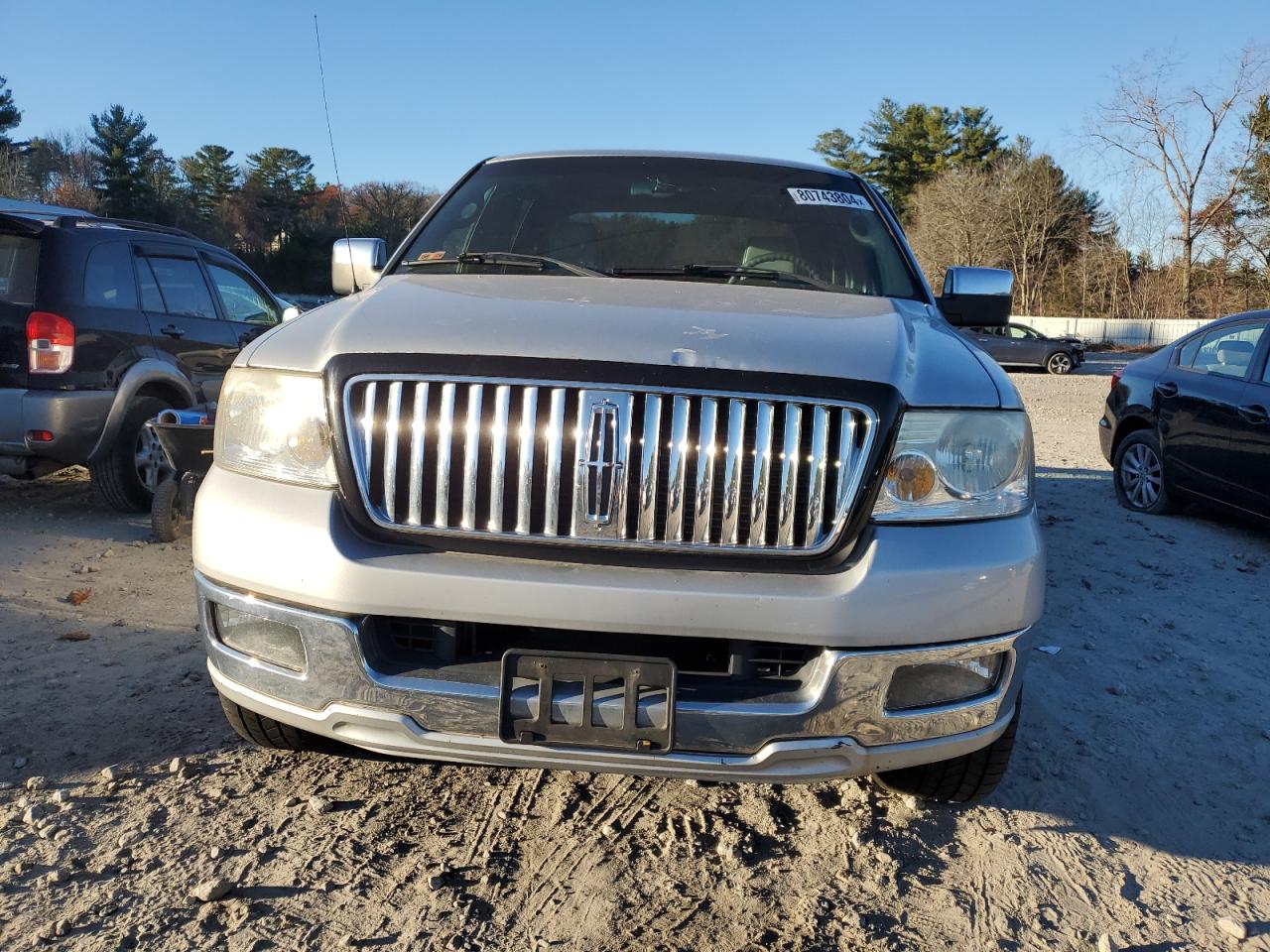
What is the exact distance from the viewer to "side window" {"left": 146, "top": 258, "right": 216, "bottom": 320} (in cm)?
672

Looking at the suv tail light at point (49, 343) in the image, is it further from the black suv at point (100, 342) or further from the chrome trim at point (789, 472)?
the chrome trim at point (789, 472)

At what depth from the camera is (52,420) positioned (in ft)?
18.6

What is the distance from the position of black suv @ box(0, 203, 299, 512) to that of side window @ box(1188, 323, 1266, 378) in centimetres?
705

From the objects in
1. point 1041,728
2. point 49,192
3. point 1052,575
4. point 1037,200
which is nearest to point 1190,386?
point 1052,575

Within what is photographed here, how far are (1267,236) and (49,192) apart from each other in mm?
59650

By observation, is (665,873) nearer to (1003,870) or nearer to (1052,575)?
(1003,870)

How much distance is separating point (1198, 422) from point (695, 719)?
6049 millimetres

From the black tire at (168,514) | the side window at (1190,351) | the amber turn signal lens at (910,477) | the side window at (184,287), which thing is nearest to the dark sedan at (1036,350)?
the side window at (1190,351)

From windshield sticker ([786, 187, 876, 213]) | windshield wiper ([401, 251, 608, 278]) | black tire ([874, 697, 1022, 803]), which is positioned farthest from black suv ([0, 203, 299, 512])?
black tire ([874, 697, 1022, 803])

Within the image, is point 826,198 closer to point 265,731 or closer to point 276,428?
point 276,428

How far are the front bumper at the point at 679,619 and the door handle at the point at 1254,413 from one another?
16.1 ft

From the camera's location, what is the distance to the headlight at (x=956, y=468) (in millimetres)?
2213

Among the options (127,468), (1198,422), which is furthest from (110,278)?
(1198,422)

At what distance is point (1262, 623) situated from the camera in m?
4.76
